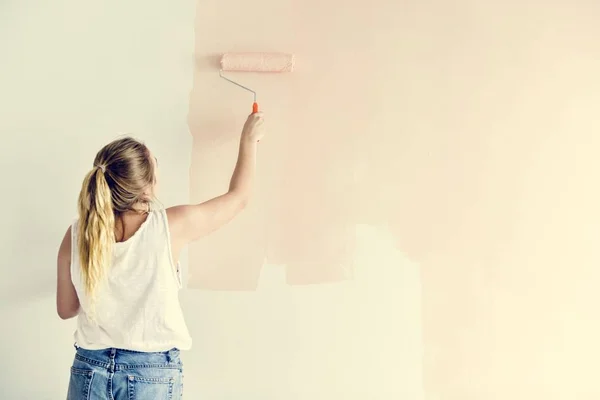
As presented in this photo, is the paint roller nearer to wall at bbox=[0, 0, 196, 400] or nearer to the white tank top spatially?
wall at bbox=[0, 0, 196, 400]

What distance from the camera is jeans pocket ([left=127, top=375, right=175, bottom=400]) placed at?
1.34 m

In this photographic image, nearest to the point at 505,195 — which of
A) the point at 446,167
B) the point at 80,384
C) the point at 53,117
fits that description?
the point at 446,167

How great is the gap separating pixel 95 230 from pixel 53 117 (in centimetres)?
65

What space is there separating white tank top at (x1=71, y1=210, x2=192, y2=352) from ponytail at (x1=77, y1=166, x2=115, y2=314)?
0.03m

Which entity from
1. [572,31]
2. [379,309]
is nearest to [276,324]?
[379,309]

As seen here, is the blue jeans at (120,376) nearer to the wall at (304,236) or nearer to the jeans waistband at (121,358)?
the jeans waistband at (121,358)

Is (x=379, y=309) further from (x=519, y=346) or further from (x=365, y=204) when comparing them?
(x=519, y=346)

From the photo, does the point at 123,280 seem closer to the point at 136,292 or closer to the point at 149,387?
the point at 136,292

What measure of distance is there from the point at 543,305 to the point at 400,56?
2.88ft

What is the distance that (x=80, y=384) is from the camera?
1.37 m

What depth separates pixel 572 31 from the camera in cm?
171

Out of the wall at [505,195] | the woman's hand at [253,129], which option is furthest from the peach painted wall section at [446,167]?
the woman's hand at [253,129]

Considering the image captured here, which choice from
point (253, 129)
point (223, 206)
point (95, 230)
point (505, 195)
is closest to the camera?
point (95, 230)

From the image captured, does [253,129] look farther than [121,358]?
Yes
